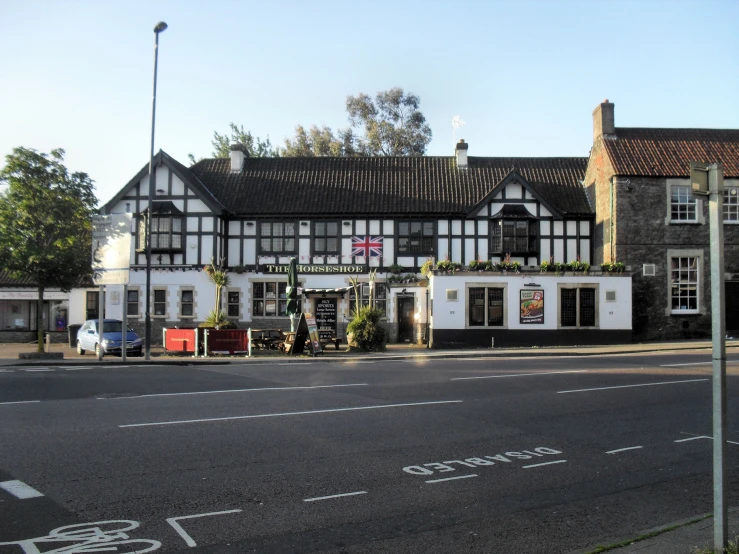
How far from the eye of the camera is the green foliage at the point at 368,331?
26438 mm

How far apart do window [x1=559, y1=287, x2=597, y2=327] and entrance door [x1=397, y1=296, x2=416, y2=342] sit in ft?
23.0

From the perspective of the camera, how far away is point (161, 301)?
33.6 metres

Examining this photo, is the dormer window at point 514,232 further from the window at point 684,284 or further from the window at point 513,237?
the window at point 684,284

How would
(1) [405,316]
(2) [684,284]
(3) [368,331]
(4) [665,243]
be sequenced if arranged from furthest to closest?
(1) [405,316]
(2) [684,284]
(4) [665,243]
(3) [368,331]

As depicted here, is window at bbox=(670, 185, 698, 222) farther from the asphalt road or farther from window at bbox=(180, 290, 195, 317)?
window at bbox=(180, 290, 195, 317)

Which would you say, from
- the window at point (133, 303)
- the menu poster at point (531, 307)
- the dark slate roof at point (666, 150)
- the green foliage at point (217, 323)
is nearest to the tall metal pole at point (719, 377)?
the green foliage at point (217, 323)

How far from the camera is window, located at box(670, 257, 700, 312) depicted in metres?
31.5

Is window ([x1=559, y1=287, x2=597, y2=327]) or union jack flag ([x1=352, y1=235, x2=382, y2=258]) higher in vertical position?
union jack flag ([x1=352, y1=235, x2=382, y2=258])

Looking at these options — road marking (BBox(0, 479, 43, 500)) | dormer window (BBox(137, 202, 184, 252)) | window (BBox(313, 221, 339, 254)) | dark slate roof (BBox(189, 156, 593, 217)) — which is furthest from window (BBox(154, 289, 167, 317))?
road marking (BBox(0, 479, 43, 500))

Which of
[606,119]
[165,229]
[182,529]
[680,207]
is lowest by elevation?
[182,529]

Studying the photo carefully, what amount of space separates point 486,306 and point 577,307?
4.06m

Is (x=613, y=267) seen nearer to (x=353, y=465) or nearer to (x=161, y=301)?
(x=161, y=301)

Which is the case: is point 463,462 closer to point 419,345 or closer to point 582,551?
point 582,551

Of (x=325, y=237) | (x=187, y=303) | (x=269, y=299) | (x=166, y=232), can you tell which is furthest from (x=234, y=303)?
(x=325, y=237)
